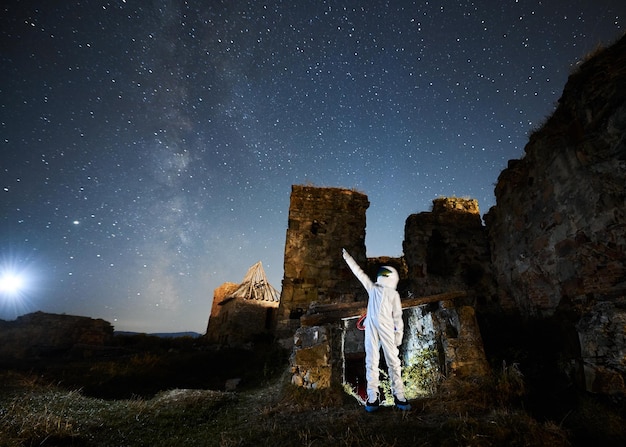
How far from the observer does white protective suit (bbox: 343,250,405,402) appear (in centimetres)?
370

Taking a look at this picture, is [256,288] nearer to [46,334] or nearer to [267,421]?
[46,334]

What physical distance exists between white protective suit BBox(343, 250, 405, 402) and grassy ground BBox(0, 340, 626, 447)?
365 millimetres

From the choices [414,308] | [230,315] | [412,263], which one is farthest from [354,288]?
[230,315]

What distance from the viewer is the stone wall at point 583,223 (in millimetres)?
3227

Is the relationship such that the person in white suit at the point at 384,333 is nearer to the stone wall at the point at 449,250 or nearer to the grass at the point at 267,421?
the grass at the point at 267,421

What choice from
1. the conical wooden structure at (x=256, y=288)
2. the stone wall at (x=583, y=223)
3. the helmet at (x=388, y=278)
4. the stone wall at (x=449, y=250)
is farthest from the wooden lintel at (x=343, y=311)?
the conical wooden structure at (x=256, y=288)

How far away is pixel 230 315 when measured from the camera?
43.3 ft

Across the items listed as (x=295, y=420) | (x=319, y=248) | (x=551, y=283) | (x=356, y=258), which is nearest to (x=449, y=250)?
(x=356, y=258)

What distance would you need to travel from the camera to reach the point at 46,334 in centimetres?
1145

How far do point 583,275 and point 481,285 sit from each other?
12.4ft

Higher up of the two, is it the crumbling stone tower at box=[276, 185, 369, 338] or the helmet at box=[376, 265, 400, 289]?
the crumbling stone tower at box=[276, 185, 369, 338]

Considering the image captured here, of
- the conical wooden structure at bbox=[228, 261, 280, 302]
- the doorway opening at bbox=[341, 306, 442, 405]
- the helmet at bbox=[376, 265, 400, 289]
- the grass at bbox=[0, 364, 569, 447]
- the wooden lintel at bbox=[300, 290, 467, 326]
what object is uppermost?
the conical wooden structure at bbox=[228, 261, 280, 302]

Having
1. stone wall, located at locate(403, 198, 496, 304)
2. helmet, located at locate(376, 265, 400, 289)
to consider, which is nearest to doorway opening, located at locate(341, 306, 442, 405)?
helmet, located at locate(376, 265, 400, 289)

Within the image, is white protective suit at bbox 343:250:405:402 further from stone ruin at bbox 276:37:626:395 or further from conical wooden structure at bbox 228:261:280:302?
conical wooden structure at bbox 228:261:280:302
